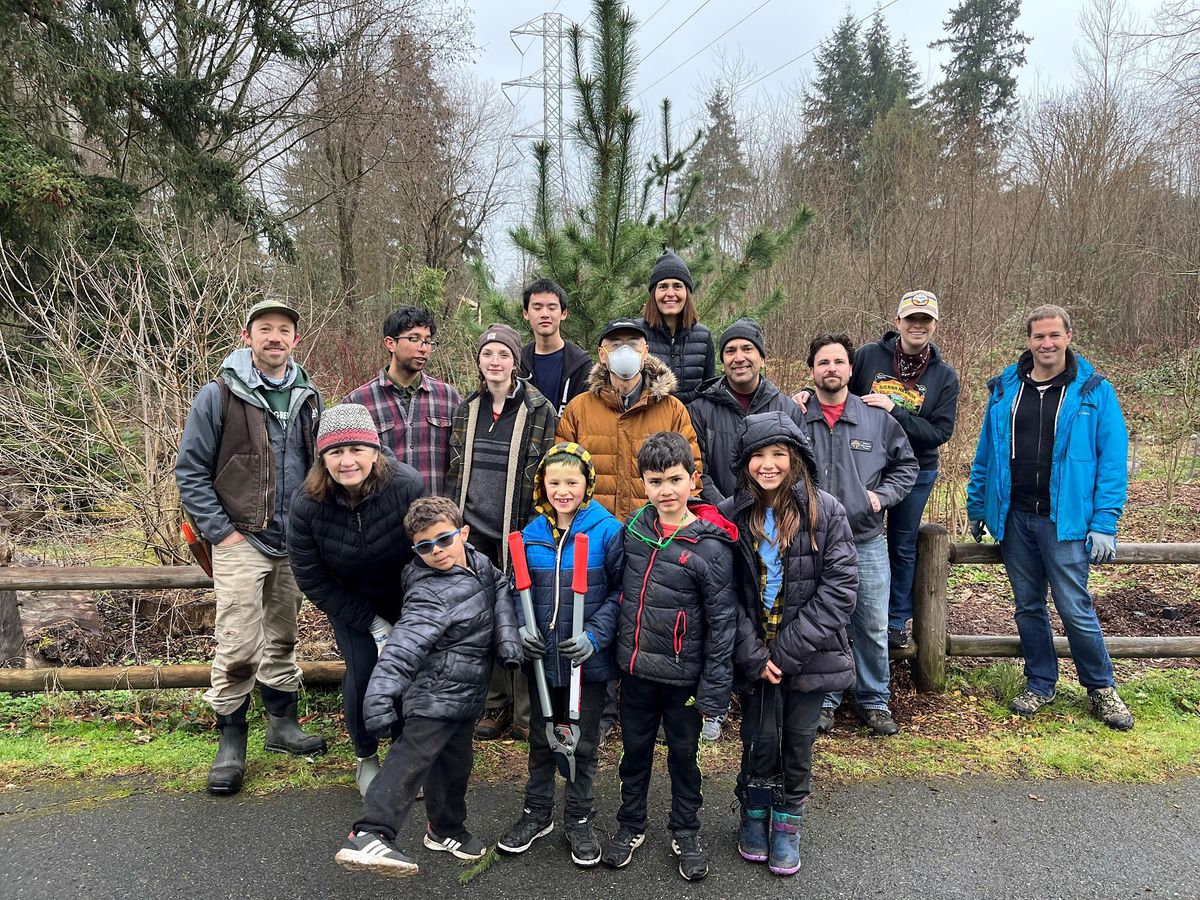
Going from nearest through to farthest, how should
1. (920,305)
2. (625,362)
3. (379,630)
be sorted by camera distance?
1. (379,630)
2. (625,362)
3. (920,305)

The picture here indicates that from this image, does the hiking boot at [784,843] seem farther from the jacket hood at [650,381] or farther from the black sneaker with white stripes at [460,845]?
the jacket hood at [650,381]

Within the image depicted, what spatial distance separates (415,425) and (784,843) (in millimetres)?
2735

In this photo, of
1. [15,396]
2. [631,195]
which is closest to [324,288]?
[15,396]

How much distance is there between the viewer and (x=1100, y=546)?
3930 mm

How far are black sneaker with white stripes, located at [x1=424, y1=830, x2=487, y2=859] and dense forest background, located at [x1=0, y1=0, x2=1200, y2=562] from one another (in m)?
3.73

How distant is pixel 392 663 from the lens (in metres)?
2.81

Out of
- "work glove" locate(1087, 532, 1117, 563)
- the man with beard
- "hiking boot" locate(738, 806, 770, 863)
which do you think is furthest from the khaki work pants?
"work glove" locate(1087, 532, 1117, 563)

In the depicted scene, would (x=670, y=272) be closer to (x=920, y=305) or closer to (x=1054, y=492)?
(x=920, y=305)

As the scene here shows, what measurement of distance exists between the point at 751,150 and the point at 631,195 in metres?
14.6

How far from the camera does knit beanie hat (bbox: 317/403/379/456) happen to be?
310 centimetres

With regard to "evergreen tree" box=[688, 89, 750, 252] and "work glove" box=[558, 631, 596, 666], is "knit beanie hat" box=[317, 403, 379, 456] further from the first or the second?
"evergreen tree" box=[688, 89, 750, 252]

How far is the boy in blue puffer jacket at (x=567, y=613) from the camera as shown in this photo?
122 inches

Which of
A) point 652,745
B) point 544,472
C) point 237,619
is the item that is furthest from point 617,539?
point 237,619

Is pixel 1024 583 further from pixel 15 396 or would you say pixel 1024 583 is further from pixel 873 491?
pixel 15 396
